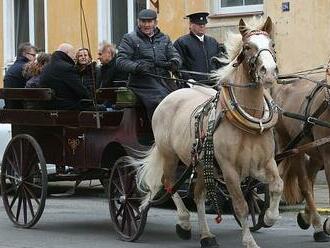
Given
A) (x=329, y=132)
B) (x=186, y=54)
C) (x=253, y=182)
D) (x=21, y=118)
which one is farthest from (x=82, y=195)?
(x=329, y=132)

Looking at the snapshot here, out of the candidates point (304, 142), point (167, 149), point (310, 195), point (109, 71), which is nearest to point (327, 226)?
point (310, 195)

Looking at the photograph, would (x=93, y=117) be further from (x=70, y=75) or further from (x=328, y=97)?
(x=328, y=97)

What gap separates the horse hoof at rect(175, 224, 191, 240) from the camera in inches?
376

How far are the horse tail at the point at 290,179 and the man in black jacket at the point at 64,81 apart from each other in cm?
247

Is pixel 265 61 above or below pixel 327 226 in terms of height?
above

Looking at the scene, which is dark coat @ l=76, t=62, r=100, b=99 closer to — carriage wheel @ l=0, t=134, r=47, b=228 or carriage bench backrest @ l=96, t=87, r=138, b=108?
carriage bench backrest @ l=96, t=87, r=138, b=108

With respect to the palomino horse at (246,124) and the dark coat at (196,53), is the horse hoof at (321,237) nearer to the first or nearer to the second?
the palomino horse at (246,124)

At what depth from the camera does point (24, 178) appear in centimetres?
1081

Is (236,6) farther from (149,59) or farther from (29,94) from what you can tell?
(149,59)

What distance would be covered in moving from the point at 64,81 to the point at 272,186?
3.50 metres

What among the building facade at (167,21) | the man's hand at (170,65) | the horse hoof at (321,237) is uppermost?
the building facade at (167,21)

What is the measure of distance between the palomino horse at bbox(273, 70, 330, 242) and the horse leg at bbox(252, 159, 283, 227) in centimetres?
87

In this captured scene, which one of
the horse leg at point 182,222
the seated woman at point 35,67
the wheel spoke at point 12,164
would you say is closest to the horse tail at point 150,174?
the horse leg at point 182,222

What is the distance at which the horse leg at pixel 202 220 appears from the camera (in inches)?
359
